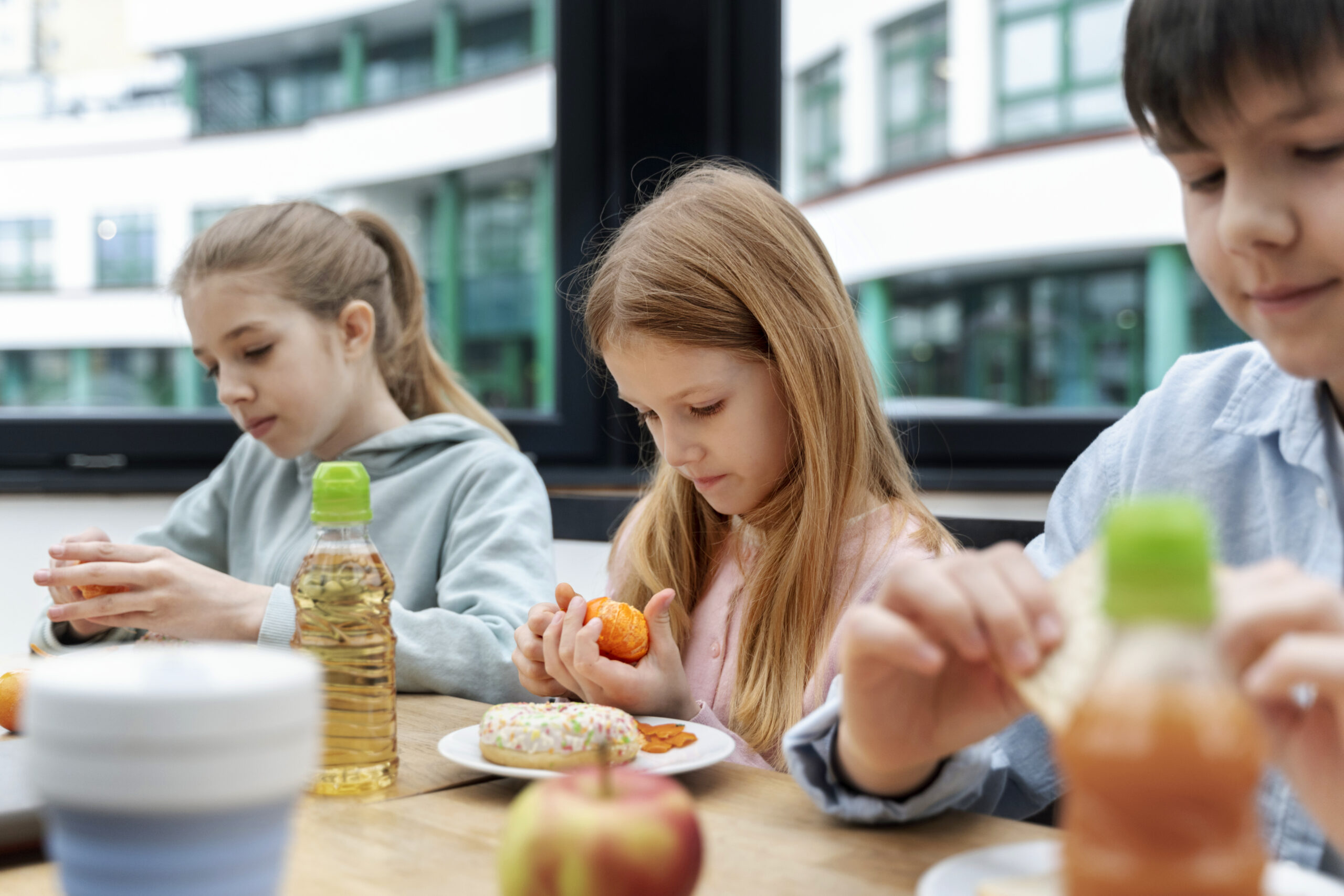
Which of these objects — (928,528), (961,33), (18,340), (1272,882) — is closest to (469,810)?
(1272,882)

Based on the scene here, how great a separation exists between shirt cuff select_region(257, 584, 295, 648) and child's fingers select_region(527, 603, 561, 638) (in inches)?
9.6

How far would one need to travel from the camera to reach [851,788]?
0.73 m

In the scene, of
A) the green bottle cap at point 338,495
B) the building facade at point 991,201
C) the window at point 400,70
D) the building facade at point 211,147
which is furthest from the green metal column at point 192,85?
the green bottle cap at point 338,495

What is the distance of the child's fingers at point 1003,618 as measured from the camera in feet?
1.65

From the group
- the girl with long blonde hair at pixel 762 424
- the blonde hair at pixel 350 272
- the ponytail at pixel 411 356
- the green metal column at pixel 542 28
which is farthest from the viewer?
the green metal column at pixel 542 28

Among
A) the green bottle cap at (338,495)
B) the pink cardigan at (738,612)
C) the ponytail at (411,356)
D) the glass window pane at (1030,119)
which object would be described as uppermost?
the glass window pane at (1030,119)

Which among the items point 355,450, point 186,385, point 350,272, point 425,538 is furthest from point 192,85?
point 425,538

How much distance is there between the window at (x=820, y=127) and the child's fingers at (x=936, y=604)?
1800mm

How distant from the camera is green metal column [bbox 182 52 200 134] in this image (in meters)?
2.41

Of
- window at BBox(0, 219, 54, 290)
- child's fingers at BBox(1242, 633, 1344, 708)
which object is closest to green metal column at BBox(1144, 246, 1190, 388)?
child's fingers at BBox(1242, 633, 1344, 708)

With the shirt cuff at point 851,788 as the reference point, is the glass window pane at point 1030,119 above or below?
above

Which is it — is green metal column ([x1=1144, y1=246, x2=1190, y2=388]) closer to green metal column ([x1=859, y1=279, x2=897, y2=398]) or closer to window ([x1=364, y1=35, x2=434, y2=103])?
green metal column ([x1=859, y1=279, x2=897, y2=398])

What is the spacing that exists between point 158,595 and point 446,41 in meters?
1.64

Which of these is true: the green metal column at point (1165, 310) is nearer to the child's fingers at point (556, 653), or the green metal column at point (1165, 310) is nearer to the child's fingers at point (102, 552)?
the child's fingers at point (556, 653)
